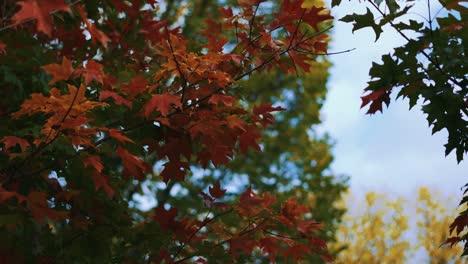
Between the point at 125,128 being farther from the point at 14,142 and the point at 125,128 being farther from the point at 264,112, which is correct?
the point at 264,112

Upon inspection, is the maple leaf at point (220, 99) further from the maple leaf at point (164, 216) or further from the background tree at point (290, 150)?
the background tree at point (290, 150)

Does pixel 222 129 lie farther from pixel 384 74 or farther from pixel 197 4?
pixel 197 4

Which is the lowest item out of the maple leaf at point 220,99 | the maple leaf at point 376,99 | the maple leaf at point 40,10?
the maple leaf at point 376,99

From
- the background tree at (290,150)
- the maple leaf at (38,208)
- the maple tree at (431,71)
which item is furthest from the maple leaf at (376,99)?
the background tree at (290,150)

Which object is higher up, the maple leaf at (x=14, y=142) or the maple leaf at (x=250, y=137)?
the maple leaf at (x=14, y=142)

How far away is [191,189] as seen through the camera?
9.71 meters

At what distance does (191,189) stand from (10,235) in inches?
268

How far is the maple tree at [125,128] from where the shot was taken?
266 cm

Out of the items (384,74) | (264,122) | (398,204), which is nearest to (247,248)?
(264,122)

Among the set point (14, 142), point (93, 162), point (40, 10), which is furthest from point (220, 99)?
point (40, 10)

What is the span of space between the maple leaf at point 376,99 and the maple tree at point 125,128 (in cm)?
44

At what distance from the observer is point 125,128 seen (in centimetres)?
297

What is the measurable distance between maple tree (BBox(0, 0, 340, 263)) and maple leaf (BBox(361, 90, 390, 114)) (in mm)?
437

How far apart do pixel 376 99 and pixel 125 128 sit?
131cm
